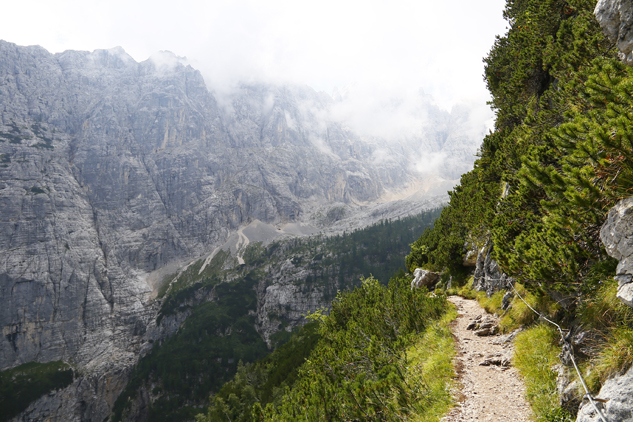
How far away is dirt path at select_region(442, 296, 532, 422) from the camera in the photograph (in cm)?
821

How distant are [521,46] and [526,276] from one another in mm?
20243

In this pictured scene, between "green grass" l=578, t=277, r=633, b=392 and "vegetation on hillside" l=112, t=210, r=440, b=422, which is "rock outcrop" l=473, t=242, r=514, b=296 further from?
"vegetation on hillside" l=112, t=210, r=440, b=422

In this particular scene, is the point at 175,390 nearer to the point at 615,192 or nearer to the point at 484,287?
the point at 484,287

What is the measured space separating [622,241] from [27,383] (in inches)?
8420

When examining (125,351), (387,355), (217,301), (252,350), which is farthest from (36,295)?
(387,355)

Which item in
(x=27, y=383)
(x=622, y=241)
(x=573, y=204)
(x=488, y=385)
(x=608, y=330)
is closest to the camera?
(x=622, y=241)

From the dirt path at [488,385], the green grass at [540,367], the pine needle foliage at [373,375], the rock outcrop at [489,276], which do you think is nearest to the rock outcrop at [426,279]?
the pine needle foliage at [373,375]

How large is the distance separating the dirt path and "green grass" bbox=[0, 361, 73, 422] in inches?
7648

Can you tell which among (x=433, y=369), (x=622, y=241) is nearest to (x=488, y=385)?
(x=433, y=369)

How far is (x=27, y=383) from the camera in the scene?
14262 cm

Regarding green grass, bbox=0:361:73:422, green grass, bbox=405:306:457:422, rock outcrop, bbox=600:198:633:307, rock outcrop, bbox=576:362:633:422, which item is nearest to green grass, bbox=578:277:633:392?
rock outcrop, bbox=576:362:633:422

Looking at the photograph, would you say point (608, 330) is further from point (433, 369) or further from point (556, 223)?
point (433, 369)

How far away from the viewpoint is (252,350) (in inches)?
6038

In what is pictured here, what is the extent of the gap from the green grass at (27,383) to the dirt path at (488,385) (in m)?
194
